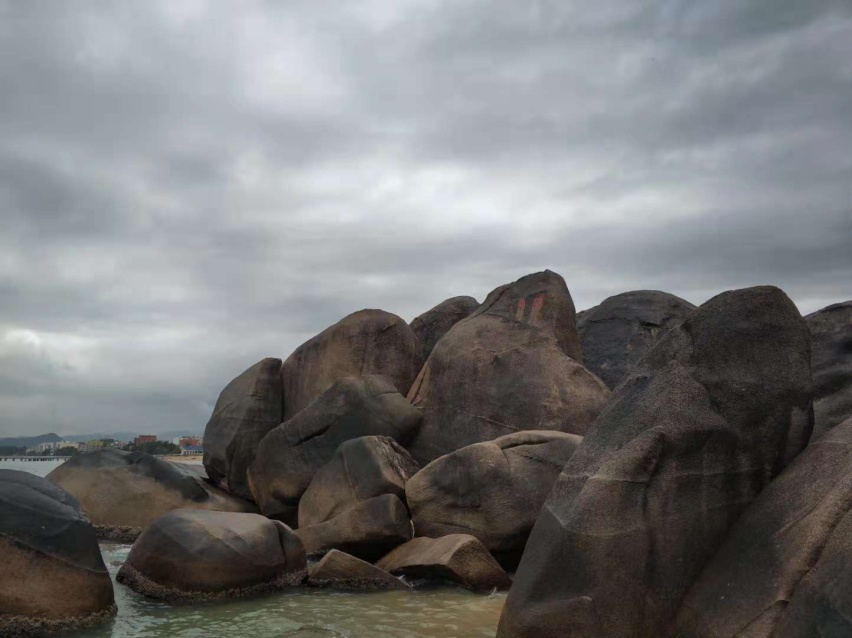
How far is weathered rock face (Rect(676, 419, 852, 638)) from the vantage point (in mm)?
6289

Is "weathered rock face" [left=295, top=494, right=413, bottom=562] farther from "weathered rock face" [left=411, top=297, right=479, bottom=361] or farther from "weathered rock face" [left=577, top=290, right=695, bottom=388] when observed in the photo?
"weathered rock face" [left=577, top=290, right=695, bottom=388]

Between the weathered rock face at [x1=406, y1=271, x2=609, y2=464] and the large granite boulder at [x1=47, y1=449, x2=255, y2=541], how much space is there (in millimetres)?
4752

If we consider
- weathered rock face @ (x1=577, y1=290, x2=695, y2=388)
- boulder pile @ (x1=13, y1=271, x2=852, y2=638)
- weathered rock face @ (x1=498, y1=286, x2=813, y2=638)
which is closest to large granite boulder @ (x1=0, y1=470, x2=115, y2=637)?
boulder pile @ (x1=13, y1=271, x2=852, y2=638)

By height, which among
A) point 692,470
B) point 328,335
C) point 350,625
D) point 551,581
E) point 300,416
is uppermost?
point 328,335

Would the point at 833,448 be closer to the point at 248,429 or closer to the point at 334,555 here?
the point at 334,555

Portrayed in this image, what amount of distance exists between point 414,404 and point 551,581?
10.1m

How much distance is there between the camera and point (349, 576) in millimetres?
11625

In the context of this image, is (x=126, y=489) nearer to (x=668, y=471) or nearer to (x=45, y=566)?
(x=45, y=566)

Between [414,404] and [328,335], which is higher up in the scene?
[328,335]

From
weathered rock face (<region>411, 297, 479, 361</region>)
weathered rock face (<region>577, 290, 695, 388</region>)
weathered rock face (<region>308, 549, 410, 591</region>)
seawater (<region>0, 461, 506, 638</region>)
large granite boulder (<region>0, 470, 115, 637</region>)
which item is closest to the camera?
large granite boulder (<region>0, 470, 115, 637</region>)

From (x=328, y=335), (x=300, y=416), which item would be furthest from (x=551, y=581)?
(x=328, y=335)

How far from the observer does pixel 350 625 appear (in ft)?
31.1

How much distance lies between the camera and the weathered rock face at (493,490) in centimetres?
1228

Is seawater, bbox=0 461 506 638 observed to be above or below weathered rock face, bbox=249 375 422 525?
below
